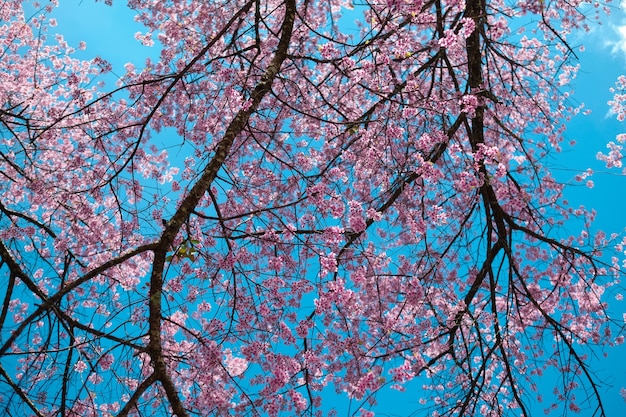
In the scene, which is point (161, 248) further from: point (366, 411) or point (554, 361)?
point (554, 361)

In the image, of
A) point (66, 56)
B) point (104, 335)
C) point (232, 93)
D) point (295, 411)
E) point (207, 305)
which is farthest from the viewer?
point (66, 56)

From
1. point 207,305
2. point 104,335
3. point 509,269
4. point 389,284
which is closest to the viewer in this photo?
point 104,335

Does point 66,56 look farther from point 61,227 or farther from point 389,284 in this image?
point 389,284

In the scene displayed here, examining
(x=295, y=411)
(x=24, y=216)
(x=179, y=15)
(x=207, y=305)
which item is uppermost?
(x=179, y=15)

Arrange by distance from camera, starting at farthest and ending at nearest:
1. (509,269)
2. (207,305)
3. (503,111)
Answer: (503,111) → (207,305) → (509,269)

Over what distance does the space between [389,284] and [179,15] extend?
18.9ft

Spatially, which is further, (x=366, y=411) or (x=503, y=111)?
(x=503, y=111)

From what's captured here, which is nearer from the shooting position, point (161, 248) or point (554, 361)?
point (161, 248)

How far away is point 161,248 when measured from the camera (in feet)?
14.1

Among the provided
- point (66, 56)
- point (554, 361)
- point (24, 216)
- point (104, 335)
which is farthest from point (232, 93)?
point (66, 56)

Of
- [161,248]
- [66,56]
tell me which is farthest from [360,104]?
[66,56]

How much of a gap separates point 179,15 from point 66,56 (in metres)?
3.41

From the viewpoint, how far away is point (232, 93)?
529 centimetres

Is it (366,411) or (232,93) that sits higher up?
(232,93)
